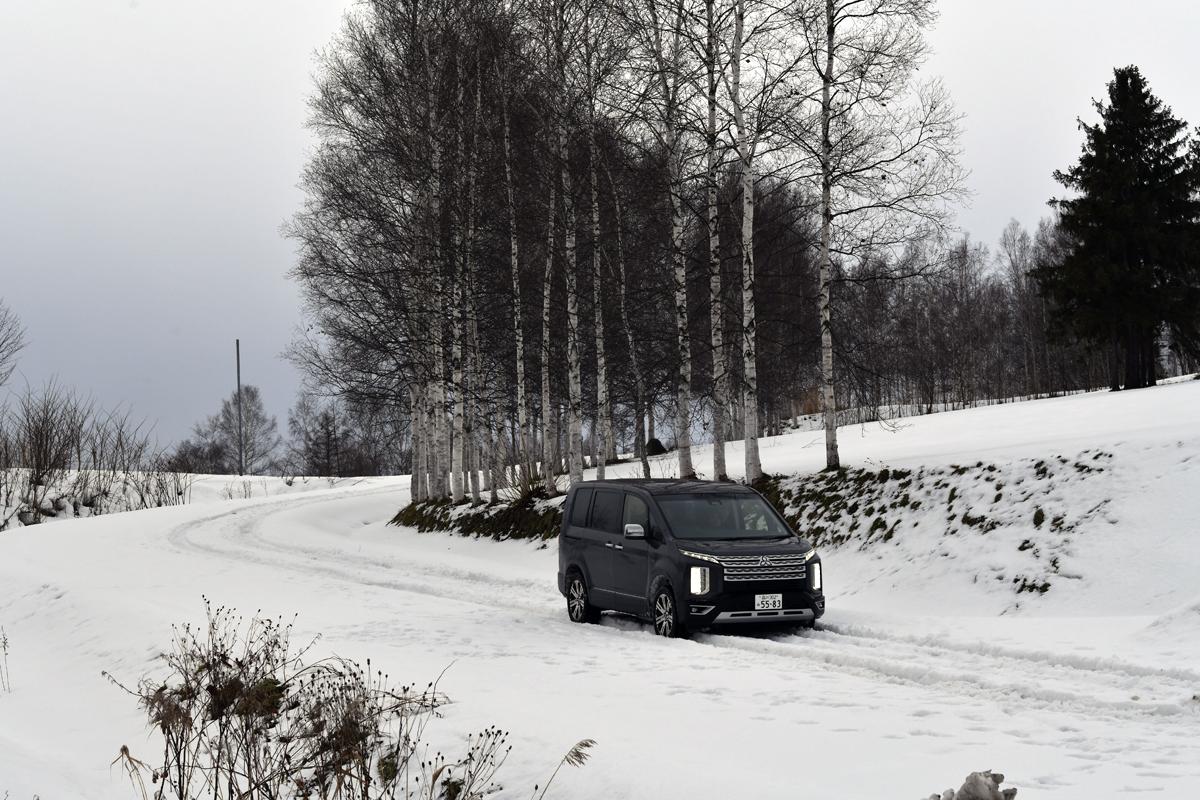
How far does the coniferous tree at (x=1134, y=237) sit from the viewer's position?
36938 millimetres

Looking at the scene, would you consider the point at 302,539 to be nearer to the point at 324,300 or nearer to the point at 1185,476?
the point at 324,300

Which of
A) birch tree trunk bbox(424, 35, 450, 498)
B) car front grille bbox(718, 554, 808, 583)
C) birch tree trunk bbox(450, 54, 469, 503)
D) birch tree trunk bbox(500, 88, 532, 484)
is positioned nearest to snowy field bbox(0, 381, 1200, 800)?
car front grille bbox(718, 554, 808, 583)

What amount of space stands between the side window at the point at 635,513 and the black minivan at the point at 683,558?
1 centimetres

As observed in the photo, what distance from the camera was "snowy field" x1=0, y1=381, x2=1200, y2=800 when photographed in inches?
275

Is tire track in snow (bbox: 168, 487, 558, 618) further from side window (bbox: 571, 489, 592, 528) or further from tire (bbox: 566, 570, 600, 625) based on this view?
side window (bbox: 571, 489, 592, 528)

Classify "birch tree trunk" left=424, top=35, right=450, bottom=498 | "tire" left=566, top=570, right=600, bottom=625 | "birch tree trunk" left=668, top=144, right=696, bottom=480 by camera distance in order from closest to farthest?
"tire" left=566, top=570, right=600, bottom=625
"birch tree trunk" left=668, top=144, right=696, bottom=480
"birch tree trunk" left=424, top=35, right=450, bottom=498

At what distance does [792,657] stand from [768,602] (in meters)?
1.32

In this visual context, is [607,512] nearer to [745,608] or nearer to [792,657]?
[745,608]

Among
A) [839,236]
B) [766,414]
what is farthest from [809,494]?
[766,414]

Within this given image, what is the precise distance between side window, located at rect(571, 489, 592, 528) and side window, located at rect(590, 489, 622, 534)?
20 cm

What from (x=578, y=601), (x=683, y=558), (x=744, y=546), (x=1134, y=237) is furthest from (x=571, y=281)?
(x=1134, y=237)

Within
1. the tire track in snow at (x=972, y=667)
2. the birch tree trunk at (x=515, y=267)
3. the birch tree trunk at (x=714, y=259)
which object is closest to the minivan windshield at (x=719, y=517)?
the tire track in snow at (x=972, y=667)

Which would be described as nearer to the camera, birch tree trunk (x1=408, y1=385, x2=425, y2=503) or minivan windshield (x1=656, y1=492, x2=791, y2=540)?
minivan windshield (x1=656, y1=492, x2=791, y2=540)

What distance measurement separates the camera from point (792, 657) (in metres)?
10.9
